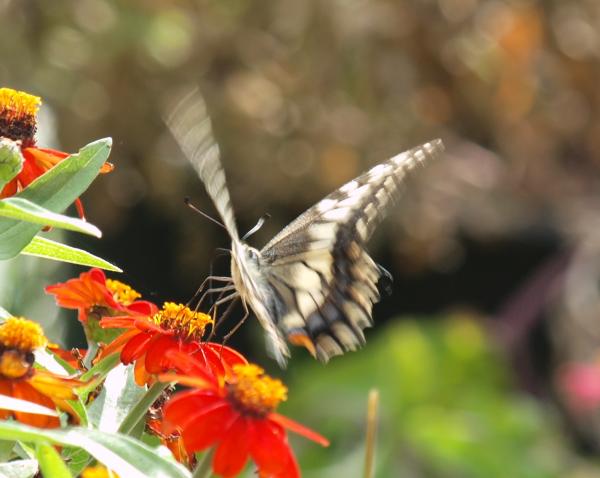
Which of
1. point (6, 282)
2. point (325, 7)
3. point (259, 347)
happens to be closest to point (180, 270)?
point (259, 347)

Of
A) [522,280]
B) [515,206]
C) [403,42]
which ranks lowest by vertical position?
[522,280]

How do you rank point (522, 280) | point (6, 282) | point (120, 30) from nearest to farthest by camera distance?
point (6, 282), point (120, 30), point (522, 280)

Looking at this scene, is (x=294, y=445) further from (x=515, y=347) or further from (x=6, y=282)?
(x=6, y=282)

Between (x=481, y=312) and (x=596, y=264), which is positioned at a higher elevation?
(x=596, y=264)

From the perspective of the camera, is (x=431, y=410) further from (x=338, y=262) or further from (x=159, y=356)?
(x=159, y=356)

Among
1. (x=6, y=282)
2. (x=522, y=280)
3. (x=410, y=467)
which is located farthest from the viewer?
(x=522, y=280)

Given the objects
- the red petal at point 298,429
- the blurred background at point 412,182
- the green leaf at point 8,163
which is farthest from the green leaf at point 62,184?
the blurred background at point 412,182

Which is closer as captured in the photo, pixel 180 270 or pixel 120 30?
pixel 120 30

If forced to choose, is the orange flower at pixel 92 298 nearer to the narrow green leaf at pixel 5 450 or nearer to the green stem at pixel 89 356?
the green stem at pixel 89 356
